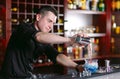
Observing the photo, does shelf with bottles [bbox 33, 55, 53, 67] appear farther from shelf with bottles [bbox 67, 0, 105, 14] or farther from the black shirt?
the black shirt

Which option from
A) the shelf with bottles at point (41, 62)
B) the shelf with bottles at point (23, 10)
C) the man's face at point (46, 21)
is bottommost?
the shelf with bottles at point (41, 62)

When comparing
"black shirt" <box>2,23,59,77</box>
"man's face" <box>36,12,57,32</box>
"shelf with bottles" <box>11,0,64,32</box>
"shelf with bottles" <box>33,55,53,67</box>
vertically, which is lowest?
"shelf with bottles" <box>33,55,53,67</box>

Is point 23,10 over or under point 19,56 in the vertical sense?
over

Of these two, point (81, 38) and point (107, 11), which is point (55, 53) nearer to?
point (81, 38)

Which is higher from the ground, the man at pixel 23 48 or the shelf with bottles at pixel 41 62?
the man at pixel 23 48

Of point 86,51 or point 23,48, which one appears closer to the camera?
point 23,48

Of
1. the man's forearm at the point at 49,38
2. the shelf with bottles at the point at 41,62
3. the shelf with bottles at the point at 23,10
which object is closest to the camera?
the man's forearm at the point at 49,38

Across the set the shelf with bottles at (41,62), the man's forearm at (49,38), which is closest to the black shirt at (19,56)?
the man's forearm at (49,38)

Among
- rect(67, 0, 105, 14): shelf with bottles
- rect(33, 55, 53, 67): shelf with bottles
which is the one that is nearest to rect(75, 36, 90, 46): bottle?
rect(33, 55, 53, 67): shelf with bottles

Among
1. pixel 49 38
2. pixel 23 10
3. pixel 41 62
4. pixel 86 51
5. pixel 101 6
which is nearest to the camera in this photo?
pixel 49 38

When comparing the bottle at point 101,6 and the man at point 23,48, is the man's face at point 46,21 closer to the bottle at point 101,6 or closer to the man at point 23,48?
the man at point 23,48

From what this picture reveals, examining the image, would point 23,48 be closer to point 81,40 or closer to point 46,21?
point 46,21

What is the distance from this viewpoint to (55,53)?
2.41 meters

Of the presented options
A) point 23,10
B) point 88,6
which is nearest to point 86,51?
point 88,6
